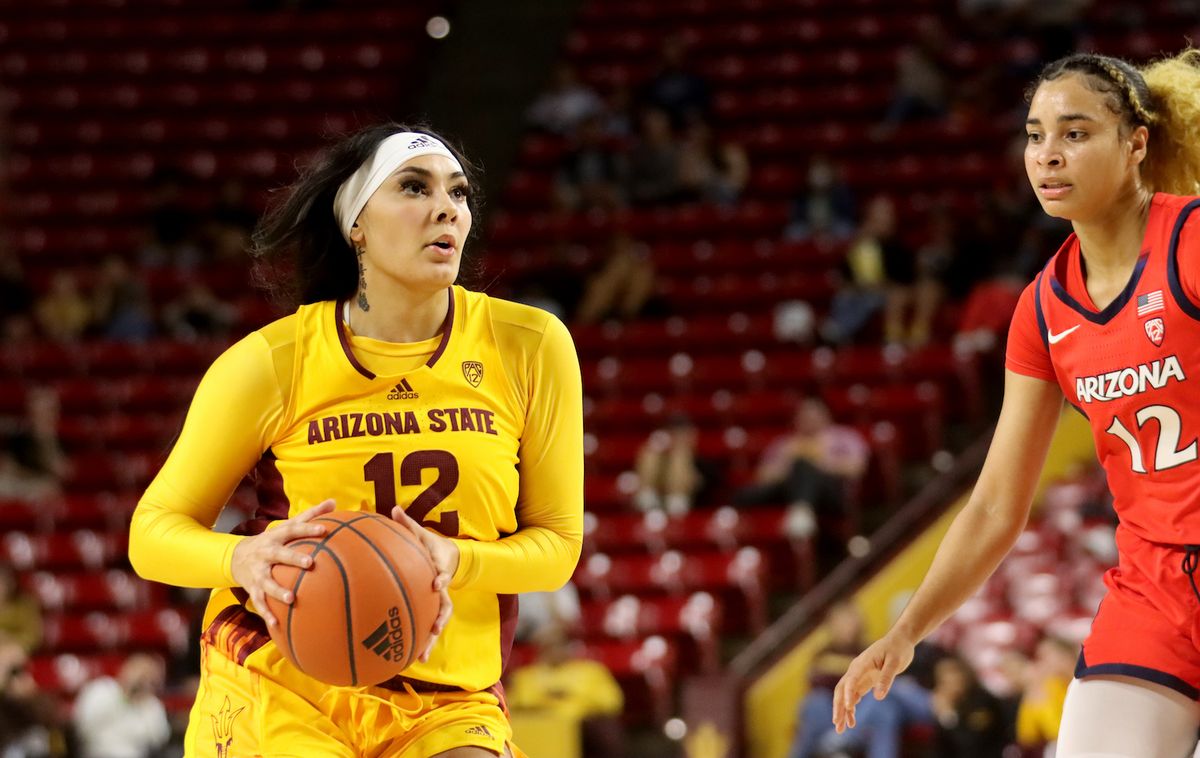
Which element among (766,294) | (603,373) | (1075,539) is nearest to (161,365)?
(603,373)

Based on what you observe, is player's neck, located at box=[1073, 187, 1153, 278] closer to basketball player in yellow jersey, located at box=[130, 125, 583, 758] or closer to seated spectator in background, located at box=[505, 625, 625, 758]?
basketball player in yellow jersey, located at box=[130, 125, 583, 758]

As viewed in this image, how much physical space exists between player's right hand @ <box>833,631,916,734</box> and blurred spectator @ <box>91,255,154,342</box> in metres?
9.67

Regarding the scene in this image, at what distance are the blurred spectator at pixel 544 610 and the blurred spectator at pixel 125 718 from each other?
1922 millimetres

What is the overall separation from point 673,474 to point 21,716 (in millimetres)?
3833

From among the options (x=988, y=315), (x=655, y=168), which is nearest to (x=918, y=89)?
(x=655, y=168)

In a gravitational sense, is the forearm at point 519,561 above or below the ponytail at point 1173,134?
below

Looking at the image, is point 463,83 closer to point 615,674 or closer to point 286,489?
point 615,674

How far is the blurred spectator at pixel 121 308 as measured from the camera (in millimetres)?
12266

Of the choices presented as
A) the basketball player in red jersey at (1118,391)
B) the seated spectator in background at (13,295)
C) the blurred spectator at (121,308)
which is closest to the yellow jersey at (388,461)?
the basketball player in red jersey at (1118,391)

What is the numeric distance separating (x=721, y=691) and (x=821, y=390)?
8.74 ft

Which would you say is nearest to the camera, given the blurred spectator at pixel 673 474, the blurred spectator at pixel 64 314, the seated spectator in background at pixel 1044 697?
the seated spectator in background at pixel 1044 697

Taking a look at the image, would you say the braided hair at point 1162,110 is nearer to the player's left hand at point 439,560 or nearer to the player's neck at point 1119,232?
the player's neck at point 1119,232

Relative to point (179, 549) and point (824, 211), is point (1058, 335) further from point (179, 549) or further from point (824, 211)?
point (824, 211)

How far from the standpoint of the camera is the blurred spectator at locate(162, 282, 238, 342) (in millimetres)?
12148
